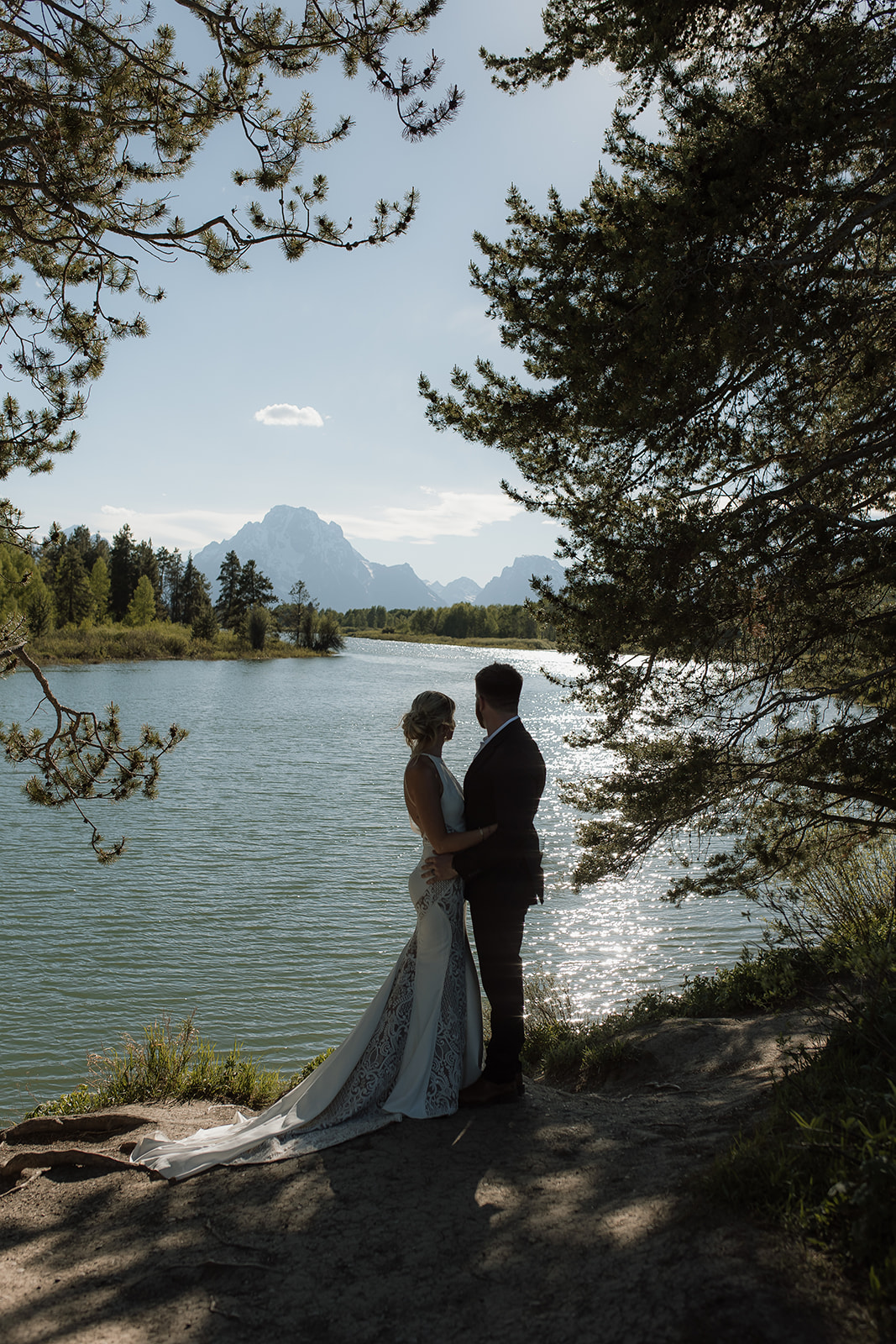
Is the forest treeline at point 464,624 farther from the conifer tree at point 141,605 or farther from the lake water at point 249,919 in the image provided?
the lake water at point 249,919

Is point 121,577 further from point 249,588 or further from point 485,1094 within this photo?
point 485,1094

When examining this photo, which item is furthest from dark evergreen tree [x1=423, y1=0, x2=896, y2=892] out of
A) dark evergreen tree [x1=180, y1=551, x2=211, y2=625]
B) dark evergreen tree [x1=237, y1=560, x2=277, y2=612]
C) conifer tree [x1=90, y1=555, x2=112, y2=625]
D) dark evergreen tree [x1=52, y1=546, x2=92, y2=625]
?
dark evergreen tree [x1=237, y1=560, x2=277, y2=612]

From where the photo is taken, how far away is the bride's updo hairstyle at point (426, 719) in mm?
4074

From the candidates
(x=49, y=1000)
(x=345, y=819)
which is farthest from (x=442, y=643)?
(x=49, y=1000)

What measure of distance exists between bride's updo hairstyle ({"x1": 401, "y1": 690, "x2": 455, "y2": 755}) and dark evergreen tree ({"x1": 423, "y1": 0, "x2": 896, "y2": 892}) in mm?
1677

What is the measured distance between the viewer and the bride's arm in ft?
13.3

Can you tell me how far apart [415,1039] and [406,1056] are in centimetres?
11

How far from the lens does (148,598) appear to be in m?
80.6

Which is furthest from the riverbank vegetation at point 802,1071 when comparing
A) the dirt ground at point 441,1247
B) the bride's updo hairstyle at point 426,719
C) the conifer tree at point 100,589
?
the conifer tree at point 100,589

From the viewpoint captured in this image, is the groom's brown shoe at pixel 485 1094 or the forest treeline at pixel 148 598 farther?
the forest treeline at pixel 148 598

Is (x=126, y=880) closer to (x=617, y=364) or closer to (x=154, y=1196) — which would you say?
(x=154, y=1196)

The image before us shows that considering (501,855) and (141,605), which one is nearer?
(501,855)

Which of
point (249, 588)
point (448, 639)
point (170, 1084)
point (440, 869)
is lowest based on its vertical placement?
point (170, 1084)

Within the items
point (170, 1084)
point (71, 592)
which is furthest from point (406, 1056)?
point (71, 592)
